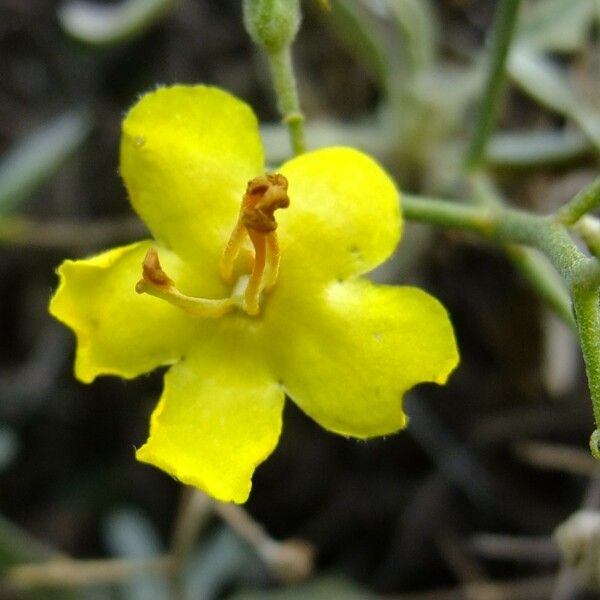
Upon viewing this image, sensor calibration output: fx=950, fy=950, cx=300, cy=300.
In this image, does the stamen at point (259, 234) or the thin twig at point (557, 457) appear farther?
the thin twig at point (557, 457)

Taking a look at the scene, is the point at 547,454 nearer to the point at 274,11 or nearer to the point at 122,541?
the point at 122,541

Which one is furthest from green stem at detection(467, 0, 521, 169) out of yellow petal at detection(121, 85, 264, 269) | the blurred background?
yellow petal at detection(121, 85, 264, 269)

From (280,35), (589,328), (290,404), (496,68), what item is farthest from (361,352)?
(290,404)

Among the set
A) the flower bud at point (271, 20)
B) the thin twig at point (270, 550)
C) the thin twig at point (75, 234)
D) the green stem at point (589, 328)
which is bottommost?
the thin twig at point (270, 550)

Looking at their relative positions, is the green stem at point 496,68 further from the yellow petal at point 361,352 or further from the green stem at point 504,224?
the yellow petal at point 361,352

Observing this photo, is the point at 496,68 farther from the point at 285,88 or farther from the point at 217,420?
the point at 217,420

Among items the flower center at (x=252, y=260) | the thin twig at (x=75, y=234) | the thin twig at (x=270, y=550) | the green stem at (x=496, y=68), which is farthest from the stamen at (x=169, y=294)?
the thin twig at (x=75, y=234)

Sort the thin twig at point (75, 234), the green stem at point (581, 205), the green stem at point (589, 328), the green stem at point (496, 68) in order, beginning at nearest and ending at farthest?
the green stem at point (589, 328) → the green stem at point (581, 205) → the green stem at point (496, 68) → the thin twig at point (75, 234)
